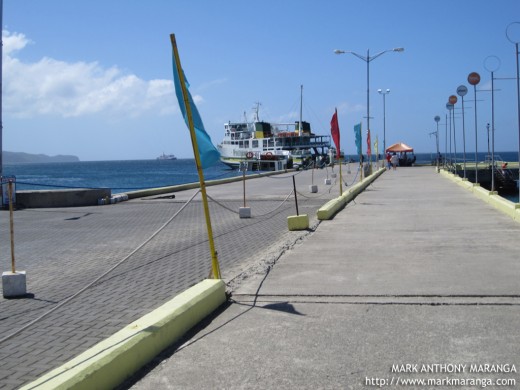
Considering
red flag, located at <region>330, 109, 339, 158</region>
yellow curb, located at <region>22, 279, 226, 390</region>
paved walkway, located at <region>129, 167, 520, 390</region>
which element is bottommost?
paved walkway, located at <region>129, 167, 520, 390</region>

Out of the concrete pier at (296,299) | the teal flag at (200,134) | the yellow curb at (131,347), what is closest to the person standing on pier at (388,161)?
the concrete pier at (296,299)

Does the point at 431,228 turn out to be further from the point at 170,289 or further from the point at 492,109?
the point at 492,109

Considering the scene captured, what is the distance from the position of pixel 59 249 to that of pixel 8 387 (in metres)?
7.08

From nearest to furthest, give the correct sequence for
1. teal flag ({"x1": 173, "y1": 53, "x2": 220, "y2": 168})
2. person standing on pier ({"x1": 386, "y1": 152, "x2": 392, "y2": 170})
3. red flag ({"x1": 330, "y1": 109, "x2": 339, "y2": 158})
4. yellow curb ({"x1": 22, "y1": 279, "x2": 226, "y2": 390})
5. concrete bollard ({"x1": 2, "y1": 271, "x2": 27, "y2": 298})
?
yellow curb ({"x1": 22, "y1": 279, "x2": 226, "y2": 390})
teal flag ({"x1": 173, "y1": 53, "x2": 220, "y2": 168})
concrete bollard ({"x1": 2, "y1": 271, "x2": 27, "y2": 298})
red flag ({"x1": 330, "y1": 109, "x2": 339, "y2": 158})
person standing on pier ({"x1": 386, "y1": 152, "x2": 392, "y2": 170})

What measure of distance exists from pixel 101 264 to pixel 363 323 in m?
5.07

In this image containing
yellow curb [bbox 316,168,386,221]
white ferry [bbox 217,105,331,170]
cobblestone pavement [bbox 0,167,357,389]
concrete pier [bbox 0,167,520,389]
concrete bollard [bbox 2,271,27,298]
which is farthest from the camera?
white ferry [bbox 217,105,331,170]

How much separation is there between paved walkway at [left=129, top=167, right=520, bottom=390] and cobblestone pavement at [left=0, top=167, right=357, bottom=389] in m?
0.88

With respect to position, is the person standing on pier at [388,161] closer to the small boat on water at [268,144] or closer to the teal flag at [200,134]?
the small boat on water at [268,144]

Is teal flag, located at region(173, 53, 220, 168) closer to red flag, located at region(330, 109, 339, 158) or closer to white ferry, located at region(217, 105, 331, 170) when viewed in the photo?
red flag, located at region(330, 109, 339, 158)

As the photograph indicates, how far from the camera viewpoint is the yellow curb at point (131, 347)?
13.3 feet

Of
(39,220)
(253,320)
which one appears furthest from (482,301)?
(39,220)

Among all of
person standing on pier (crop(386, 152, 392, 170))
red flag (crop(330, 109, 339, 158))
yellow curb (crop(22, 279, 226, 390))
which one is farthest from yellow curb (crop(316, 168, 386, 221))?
person standing on pier (crop(386, 152, 392, 170))

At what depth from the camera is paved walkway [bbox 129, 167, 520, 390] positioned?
445 cm

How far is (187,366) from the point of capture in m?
4.70
